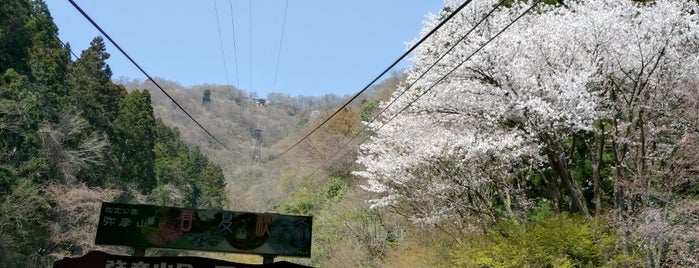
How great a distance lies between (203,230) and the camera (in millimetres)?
8125

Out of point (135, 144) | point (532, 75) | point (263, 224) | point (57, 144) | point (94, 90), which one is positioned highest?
point (94, 90)

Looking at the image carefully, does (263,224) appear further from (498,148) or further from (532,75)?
(532,75)

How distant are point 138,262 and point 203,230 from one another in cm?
90

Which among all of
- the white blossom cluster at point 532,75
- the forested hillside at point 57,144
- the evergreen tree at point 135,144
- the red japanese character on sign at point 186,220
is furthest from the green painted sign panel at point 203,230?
the evergreen tree at point 135,144

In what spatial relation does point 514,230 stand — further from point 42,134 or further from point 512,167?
point 42,134

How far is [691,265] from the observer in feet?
31.9

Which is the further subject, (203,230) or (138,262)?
(203,230)

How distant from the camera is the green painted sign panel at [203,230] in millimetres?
7975

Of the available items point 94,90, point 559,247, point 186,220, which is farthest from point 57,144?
point 559,247

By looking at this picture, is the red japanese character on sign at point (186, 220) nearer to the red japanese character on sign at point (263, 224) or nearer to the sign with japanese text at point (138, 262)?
the sign with japanese text at point (138, 262)

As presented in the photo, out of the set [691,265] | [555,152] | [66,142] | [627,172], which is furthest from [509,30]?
[66,142]

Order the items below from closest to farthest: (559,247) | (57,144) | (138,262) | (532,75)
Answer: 1. (138,262)
2. (559,247)
3. (532,75)
4. (57,144)

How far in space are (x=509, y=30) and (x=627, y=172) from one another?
370 cm

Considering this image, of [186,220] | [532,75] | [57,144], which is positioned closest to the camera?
[186,220]
